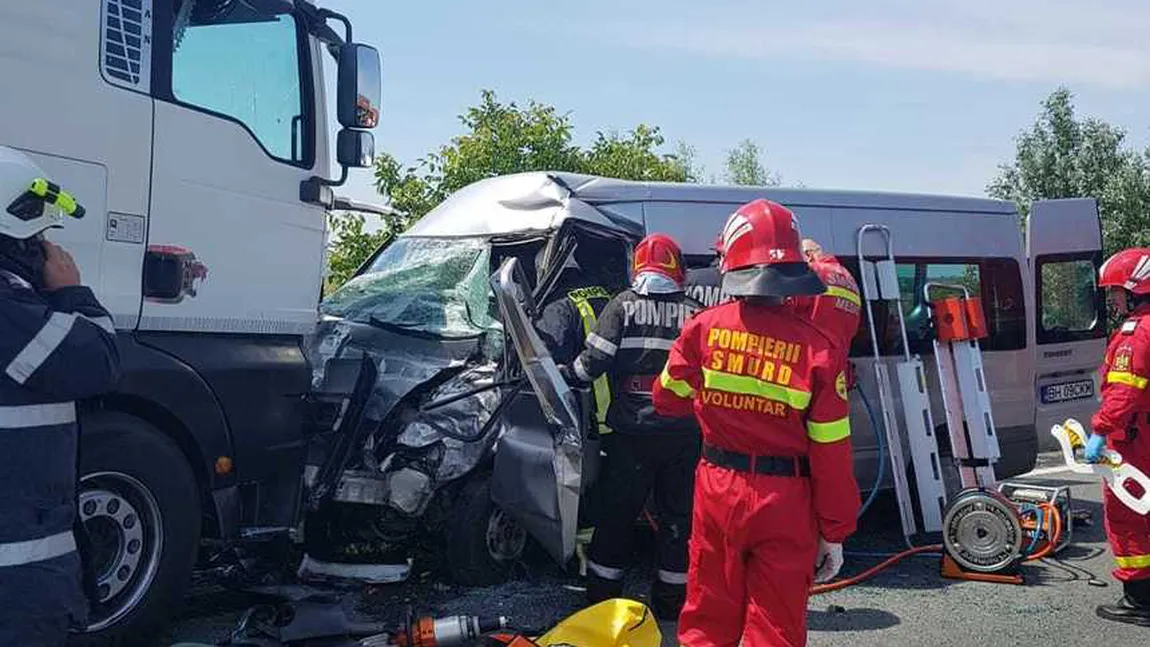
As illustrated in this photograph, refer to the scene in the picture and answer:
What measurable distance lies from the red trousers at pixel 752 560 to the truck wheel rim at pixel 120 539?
2.22 m

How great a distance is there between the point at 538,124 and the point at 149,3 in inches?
408

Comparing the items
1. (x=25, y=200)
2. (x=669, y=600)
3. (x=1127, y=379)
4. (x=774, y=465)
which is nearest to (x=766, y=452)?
(x=774, y=465)

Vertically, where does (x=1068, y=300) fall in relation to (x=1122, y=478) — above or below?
above

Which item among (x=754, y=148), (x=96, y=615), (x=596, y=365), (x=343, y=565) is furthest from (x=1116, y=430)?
(x=754, y=148)

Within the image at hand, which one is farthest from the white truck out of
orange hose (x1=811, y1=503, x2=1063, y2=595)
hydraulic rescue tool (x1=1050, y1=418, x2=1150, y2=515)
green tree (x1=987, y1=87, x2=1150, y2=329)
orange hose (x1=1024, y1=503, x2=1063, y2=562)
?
green tree (x1=987, y1=87, x2=1150, y2=329)

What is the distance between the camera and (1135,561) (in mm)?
5508

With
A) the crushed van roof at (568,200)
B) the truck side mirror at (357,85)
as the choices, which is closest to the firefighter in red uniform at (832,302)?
the crushed van roof at (568,200)

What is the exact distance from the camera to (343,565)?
5.66m

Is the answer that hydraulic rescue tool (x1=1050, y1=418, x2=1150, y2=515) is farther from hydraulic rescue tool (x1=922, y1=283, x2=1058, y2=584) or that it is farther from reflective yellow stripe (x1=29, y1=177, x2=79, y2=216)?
reflective yellow stripe (x1=29, y1=177, x2=79, y2=216)

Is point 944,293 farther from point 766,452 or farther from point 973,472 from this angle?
point 766,452

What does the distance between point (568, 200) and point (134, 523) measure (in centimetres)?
291

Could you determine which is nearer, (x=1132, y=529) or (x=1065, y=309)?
(x=1132, y=529)

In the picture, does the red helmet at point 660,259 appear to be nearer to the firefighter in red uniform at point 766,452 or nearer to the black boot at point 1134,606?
the firefighter in red uniform at point 766,452

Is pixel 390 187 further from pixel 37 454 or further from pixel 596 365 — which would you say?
pixel 37 454
